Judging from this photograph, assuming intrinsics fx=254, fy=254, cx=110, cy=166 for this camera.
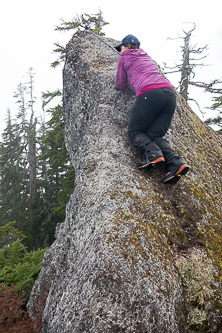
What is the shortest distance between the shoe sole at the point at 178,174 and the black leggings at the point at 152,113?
79 centimetres

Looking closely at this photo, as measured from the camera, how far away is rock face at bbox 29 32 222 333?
2777mm

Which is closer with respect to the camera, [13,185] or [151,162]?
[151,162]

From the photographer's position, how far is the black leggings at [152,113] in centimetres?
448

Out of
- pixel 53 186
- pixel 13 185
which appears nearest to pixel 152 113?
pixel 53 186

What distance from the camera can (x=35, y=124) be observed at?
25.5m

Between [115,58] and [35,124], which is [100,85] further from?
[35,124]

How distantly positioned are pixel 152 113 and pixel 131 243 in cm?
246

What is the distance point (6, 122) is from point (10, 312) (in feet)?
102

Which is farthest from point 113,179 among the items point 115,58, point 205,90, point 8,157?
point 8,157

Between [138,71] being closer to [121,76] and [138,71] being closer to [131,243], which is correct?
[121,76]

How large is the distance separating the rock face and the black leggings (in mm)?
376

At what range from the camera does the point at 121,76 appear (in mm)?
5344

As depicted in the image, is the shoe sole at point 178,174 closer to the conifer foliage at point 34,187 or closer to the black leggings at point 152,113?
the black leggings at point 152,113

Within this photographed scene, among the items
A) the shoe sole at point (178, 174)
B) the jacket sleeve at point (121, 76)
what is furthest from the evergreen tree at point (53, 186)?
the shoe sole at point (178, 174)
